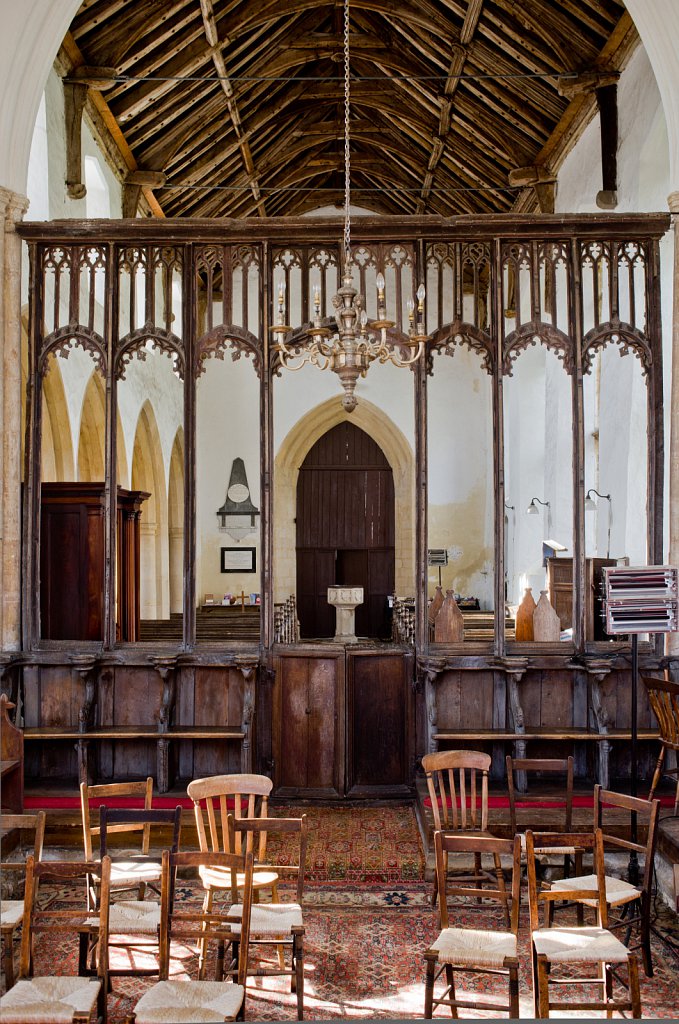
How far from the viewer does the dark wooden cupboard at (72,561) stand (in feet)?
22.3

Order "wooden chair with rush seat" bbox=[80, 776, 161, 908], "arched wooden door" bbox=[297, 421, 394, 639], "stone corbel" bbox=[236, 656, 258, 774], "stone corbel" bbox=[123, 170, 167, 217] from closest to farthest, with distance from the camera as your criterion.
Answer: "wooden chair with rush seat" bbox=[80, 776, 161, 908]
"stone corbel" bbox=[236, 656, 258, 774]
"stone corbel" bbox=[123, 170, 167, 217]
"arched wooden door" bbox=[297, 421, 394, 639]

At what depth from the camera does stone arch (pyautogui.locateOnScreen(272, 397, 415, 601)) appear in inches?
570

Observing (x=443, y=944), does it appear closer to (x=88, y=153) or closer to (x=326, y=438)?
(x=88, y=153)

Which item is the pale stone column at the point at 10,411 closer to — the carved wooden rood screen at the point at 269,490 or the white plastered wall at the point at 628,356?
the carved wooden rood screen at the point at 269,490

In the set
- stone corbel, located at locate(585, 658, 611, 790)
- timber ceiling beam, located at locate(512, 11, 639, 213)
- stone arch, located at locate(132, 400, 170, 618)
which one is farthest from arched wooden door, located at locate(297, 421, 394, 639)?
stone corbel, located at locate(585, 658, 611, 790)

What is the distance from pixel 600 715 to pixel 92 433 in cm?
692

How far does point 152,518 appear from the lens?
13.3 meters

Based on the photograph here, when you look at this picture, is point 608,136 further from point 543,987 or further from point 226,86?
point 543,987

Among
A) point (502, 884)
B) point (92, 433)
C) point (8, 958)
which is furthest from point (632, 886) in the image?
point (92, 433)

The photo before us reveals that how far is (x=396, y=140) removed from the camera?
1216 cm

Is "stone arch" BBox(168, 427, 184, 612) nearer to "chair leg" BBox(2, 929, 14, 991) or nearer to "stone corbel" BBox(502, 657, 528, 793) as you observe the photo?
"stone corbel" BBox(502, 657, 528, 793)

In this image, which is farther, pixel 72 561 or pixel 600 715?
pixel 72 561

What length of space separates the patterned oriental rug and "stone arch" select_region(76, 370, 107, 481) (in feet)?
20.6

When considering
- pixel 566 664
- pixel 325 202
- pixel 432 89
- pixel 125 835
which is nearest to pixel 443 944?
pixel 125 835
